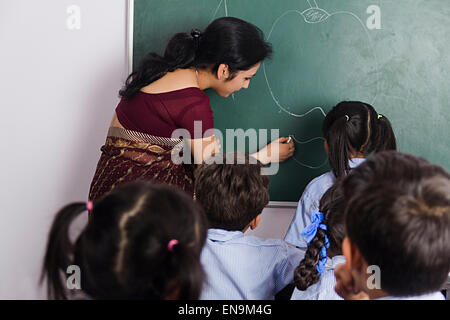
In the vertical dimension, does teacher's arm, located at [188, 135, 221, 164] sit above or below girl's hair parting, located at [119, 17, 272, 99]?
below

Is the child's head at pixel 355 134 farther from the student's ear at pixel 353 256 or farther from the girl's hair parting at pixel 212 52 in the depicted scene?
the student's ear at pixel 353 256

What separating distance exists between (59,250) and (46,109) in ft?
4.83

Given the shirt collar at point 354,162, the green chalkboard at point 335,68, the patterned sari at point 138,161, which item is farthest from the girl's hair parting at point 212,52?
the shirt collar at point 354,162

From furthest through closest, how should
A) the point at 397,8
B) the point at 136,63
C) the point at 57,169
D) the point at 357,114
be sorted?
the point at 57,169, the point at 136,63, the point at 397,8, the point at 357,114

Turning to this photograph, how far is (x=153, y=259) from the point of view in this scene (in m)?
0.86

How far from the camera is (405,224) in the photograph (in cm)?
78

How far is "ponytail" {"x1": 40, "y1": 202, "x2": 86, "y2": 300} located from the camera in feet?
3.00

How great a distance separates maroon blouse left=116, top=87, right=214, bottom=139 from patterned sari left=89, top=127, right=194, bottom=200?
0.12ft

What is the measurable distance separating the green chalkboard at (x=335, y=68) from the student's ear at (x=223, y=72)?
29cm

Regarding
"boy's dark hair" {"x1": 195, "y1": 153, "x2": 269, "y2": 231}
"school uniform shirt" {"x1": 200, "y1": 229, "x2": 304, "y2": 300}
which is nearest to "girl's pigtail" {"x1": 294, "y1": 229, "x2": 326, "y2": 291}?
"school uniform shirt" {"x1": 200, "y1": 229, "x2": 304, "y2": 300}

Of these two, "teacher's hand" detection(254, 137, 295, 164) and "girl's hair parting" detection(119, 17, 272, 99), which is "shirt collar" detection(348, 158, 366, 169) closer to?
"teacher's hand" detection(254, 137, 295, 164)

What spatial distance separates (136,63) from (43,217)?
952 mm
